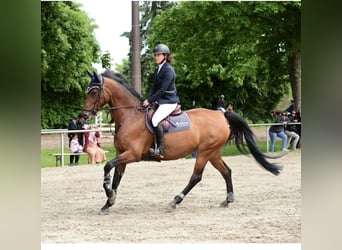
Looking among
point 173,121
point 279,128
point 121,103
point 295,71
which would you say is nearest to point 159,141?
point 173,121

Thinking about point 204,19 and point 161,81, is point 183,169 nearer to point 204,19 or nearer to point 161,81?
point 161,81

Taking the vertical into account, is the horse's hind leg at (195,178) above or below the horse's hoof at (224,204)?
above

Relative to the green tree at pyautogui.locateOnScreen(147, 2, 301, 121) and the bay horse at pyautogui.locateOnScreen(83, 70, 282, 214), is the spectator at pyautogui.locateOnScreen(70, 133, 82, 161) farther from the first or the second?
the green tree at pyautogui.locateOnScreen(147, 2, 301, 121)

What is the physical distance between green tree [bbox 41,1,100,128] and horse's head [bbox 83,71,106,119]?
1.15 ft

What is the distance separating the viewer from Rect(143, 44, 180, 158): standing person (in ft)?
21.6

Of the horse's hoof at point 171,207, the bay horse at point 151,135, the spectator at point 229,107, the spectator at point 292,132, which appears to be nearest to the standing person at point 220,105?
the spectator at point 229,107

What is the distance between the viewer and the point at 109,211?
6746 mm

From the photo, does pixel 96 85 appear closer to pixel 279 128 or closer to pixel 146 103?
pixel 146 103

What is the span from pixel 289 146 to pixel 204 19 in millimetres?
1897

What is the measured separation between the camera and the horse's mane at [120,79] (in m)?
6.62

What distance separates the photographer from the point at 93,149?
7121mm

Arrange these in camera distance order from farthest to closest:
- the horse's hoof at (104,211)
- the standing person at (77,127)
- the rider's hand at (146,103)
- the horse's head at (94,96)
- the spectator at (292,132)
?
the spectator at (292,132) < the standing person at (77,127) < the horse's hoof at (104,211) < the rider's hand at (146,103) < the horse's head at (94,96)

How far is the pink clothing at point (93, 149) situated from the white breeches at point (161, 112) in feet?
2.37

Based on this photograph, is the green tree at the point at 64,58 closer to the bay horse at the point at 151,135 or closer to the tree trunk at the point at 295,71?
the bay horse at the point at 151,135
